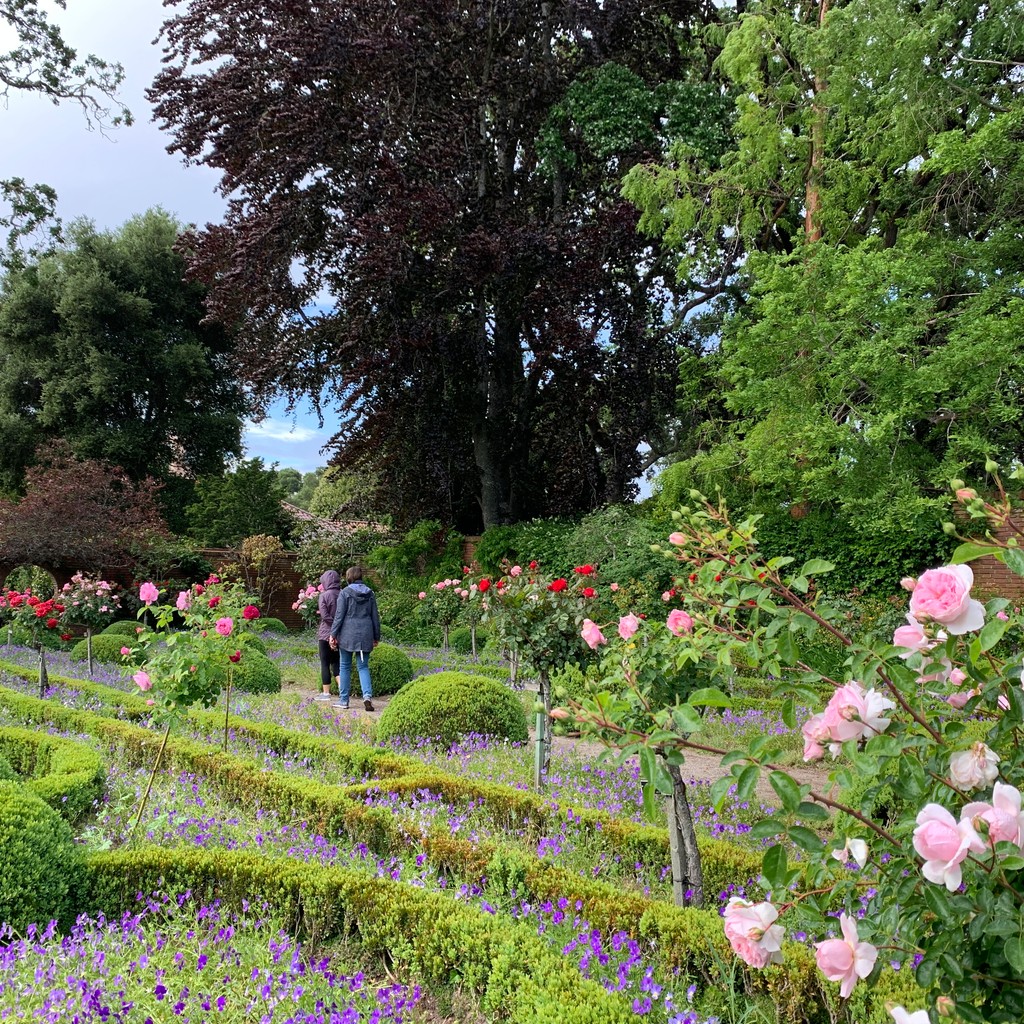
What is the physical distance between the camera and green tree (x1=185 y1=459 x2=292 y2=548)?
19594 millimetres

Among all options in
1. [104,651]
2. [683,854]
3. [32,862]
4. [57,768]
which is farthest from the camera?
[104,651]

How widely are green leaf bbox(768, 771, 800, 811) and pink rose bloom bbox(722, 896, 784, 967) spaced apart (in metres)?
0.21

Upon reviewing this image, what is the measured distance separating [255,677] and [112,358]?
617 inches

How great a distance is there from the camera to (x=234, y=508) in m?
Result: 19.8

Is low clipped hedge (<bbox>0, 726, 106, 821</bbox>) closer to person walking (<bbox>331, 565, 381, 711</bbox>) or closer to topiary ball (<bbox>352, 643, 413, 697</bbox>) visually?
person walking (<bbox>331, 565, 381, 711</bbox>)

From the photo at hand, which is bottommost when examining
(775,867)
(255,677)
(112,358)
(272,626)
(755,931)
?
(272,626)

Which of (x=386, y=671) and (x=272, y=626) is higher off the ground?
(x=386, y=671)

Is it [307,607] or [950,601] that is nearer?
[950,601]

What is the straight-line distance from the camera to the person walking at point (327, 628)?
8977 mm

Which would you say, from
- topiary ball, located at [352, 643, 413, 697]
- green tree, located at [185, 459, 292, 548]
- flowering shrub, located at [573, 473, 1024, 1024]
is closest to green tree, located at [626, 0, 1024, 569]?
topiary ball, located at [352, 643, 413, 697]

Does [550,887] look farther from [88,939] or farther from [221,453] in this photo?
[221,453]

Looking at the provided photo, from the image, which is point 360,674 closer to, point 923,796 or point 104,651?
point 104,651

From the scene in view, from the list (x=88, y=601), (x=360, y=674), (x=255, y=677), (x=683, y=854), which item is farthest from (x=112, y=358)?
(x=683, y=854)

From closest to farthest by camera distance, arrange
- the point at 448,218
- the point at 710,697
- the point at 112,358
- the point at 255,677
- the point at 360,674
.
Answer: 1. the point at 710,697
2. the point at 360,674
3. the point at 255,677
4. the point at 448,218
5. the point at 112,358
